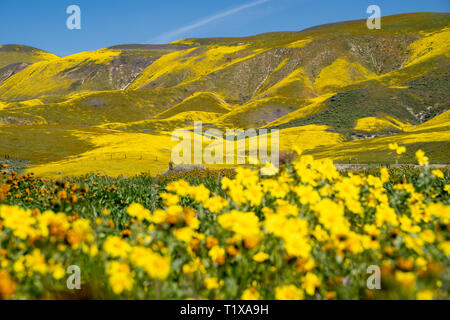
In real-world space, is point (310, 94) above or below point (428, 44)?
below

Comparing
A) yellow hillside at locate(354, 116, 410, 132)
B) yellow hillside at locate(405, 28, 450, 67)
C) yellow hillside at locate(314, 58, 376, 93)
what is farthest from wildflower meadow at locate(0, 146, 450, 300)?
yellow hillside at locate(405, 28, 450, 67)

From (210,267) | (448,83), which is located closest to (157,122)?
(448,83)

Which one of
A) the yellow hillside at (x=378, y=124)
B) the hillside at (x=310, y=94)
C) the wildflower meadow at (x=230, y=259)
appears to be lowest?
the wildflower meadow at (x=230, y=259)

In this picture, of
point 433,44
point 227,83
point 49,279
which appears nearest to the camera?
point 49,279

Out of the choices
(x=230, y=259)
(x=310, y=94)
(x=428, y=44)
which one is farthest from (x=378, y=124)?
(x=428, y=44)

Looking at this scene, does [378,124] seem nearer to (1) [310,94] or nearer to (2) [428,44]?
(1) [310,94]

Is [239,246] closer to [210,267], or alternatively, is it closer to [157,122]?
[210,267]

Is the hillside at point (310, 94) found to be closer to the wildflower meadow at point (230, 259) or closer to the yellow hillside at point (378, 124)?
the yellow hillside at point (378, 124)

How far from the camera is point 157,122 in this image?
12019 cm

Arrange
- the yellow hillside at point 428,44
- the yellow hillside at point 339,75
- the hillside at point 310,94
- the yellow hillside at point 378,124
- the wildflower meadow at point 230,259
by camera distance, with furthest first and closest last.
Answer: the yellow hillside at point 339,75 < the yellow hillside at point 428,44 < the hillside at point 310,94 < the yellow hillside at point 378,124 < the wildflower meadow at point 230,259

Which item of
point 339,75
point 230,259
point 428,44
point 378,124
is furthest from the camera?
point 428,44

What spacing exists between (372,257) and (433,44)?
180m

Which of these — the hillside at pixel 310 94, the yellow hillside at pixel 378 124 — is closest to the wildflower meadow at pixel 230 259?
the hillside at pixel 310 94
